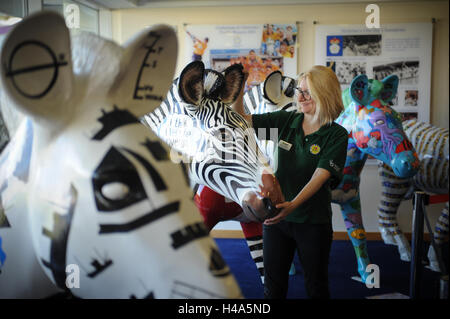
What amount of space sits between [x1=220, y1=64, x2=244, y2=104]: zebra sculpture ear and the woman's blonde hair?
0.91 ft

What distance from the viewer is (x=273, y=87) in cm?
188

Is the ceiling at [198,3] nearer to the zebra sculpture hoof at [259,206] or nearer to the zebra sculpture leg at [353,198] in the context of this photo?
the zebra sculpture leg at [353,198]

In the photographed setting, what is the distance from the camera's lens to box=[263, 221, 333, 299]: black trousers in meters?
1.31

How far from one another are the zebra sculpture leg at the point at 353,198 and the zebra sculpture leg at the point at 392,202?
619mm

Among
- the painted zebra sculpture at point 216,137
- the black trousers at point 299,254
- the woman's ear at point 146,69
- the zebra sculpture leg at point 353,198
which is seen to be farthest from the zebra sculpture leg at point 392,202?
the woman's ear at point 146,69

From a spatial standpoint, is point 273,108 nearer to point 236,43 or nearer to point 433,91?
point 236,43

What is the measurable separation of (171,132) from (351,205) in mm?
1658

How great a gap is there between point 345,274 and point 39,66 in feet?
8.68

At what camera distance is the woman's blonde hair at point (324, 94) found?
4.70 ft

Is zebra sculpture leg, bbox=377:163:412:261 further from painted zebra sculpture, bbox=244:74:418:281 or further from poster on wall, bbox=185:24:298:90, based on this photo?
poster on wall, bbox=185:24:298:90

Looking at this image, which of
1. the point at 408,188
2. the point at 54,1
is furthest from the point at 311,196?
the point at 408,188

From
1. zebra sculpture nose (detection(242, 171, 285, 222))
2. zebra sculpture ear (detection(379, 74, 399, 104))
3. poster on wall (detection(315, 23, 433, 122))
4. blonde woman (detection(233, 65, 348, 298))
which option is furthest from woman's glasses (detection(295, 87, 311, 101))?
poster on wall (detection(315, 23, 433, 122))

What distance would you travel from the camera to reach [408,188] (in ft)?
10.2
